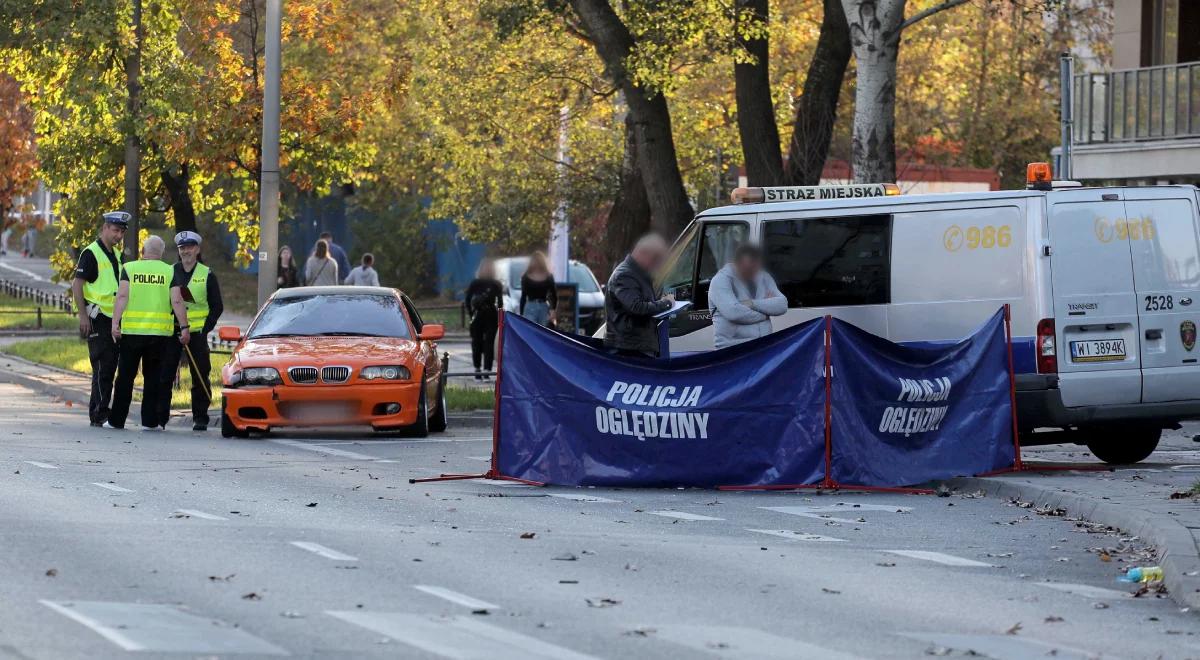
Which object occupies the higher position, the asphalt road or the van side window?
the van side window

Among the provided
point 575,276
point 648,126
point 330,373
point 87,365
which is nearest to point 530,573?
point 330,373

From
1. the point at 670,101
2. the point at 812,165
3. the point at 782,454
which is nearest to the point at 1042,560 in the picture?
the point at 782,454

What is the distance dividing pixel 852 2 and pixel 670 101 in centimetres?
1887

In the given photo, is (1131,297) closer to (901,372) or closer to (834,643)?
(901,372)

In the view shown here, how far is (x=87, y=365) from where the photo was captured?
27594 mm

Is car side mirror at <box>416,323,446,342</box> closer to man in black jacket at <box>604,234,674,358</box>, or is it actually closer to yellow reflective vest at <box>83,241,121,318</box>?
yellow reflective vest at <box>83,241,121,318</box>

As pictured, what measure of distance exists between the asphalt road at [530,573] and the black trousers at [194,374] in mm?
4203

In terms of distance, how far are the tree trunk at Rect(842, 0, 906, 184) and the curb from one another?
876cm

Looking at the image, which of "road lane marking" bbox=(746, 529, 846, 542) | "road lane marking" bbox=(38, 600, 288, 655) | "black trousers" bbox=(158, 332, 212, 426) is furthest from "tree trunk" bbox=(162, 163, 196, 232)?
"road lane marking" bbox=(38, 600, 288, 655)

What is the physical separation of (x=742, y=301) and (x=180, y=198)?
46.5 feet

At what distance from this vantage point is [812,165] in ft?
88.2

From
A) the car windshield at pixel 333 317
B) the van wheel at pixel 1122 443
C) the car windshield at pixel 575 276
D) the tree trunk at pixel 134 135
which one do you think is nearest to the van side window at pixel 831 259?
the van wheel at pixel 1122 443

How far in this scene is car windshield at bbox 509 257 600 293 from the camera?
38281 millimetres

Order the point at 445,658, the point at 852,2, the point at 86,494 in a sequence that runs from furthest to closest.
A: the point at 852,2, the point at 86,494, the point at 445,658
